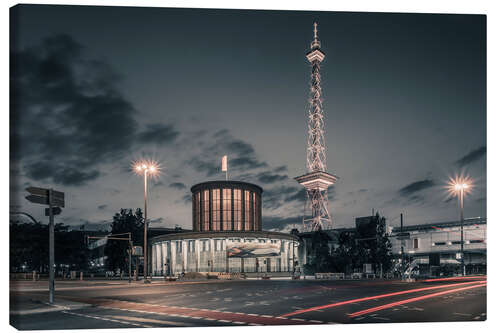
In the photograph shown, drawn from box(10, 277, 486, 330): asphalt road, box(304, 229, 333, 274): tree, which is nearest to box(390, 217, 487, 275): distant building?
box(304, 229, 333, 274): tree

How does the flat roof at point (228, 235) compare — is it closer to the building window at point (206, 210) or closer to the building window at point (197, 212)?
the building window at point (206, 210)

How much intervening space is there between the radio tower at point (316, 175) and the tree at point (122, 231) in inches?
2941

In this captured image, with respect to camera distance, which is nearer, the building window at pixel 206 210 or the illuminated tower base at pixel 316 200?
the building window at pixel 206 210

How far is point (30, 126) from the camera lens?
17516mm

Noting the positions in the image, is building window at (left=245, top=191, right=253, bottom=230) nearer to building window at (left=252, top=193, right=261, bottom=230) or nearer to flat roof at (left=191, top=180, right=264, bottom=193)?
flat roof at (left=191, top=180, right=264, bottom=193)

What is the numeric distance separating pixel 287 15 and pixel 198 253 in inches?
2906

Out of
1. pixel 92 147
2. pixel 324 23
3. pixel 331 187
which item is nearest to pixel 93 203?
pixel 92 147

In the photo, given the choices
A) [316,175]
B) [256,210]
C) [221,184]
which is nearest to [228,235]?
[221,184]

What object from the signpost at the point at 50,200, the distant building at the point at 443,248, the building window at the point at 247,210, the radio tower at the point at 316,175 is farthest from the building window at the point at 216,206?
the signpost at the point at 50,200

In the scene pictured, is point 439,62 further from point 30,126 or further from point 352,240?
point 352,240

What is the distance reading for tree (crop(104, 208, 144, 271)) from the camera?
8700cm

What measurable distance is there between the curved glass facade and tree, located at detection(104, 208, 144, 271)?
16.3 m

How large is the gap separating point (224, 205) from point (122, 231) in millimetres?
24332

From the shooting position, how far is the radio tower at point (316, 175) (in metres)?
158
